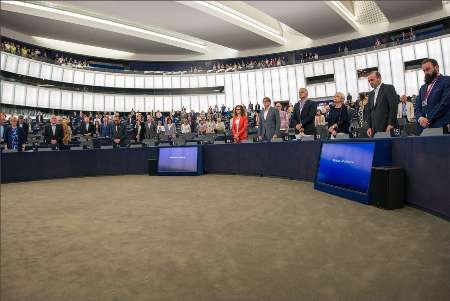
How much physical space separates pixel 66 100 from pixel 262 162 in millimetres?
15224

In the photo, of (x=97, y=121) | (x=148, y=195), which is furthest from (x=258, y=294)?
(x=97, y=121)

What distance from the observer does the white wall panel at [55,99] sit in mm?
17000

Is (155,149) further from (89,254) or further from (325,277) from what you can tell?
(325,277)

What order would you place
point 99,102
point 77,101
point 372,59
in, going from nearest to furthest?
point 372,59
point 77,101
point 99,102

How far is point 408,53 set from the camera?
1591cm

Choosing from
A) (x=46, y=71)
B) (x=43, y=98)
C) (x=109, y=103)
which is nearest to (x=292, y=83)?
(x=109, y=103)

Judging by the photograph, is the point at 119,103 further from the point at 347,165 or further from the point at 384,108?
the point at 347,165

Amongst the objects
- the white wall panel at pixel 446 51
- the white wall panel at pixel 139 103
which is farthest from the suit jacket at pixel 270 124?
the white wall panel at pixel 139 103

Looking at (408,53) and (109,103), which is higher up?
(408,53)

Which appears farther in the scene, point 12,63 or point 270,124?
point 12,63

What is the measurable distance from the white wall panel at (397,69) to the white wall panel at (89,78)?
16.5 m

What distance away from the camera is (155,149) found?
8031mm

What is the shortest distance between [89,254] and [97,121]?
1276cm

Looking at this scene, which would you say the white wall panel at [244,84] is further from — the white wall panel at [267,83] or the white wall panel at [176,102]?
the white wall panel at [176,102]
